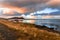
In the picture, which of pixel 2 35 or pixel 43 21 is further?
pixel 43 21

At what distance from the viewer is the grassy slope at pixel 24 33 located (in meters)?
2.57

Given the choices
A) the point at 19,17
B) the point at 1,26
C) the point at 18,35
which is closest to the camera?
the point at 18,35

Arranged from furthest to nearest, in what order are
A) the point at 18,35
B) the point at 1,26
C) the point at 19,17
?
the point at 19,17 → the point at 1,26 → the point at 18,35

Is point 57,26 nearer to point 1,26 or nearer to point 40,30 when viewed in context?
point 40,30

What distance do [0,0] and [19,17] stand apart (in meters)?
0.56

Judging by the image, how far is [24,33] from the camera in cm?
267

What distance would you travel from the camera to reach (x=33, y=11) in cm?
299

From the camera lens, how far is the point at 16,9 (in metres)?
3.00

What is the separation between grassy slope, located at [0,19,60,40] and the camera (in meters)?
2.57

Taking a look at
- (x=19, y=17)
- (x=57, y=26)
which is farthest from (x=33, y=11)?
(x=57, y=26)

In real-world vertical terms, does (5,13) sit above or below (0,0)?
below

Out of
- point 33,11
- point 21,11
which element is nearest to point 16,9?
point 21,11

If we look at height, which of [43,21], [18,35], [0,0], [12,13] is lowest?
[18,35]

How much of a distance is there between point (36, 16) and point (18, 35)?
63 centimetres
